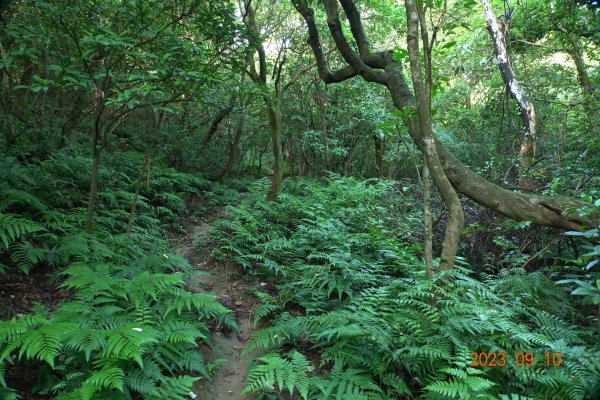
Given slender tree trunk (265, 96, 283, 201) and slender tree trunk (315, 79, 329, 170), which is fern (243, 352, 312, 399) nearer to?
slender tree trunk (265, 96, 283, 201)

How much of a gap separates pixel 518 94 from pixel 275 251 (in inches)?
261

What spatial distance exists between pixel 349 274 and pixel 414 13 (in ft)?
10.3

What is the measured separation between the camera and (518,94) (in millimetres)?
8211

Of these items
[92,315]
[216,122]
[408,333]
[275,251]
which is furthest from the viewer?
[216,122]

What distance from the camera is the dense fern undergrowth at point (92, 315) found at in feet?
8.64

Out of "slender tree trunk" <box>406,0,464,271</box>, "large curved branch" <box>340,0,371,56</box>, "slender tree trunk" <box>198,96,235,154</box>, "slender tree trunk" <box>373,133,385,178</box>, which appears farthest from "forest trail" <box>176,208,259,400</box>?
"slender tree trunk" <box>373,133,385,178</box>

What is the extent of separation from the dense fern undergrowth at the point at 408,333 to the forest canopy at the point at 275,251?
0.09ft

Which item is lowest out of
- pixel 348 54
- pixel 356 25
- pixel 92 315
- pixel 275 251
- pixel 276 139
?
pixel 92 315

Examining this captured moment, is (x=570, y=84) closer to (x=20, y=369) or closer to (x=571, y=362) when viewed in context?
(x=571, y=362)

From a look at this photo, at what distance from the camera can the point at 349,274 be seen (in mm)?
4820
